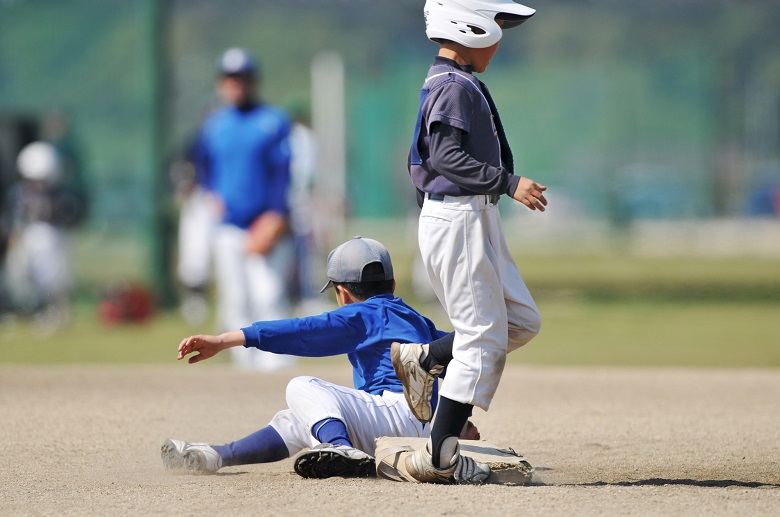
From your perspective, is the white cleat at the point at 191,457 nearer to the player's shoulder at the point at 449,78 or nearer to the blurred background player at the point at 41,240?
the player's shoulder at the point at 449,78

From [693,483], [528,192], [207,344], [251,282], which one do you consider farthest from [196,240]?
[528,192]

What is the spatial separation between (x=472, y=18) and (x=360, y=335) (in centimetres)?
130

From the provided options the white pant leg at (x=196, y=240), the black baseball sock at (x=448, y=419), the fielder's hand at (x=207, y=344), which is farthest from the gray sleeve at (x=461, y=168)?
the white pant leg at (x=196, y=240)

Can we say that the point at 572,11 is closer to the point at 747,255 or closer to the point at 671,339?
the point at 747,255

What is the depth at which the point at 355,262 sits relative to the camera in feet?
15.7

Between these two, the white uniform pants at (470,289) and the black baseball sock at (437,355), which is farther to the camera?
the black baseball sock at (437,355)

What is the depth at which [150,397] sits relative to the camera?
24.1ft

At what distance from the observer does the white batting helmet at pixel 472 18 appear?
4.40 metres

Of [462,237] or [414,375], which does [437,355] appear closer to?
[414,375]

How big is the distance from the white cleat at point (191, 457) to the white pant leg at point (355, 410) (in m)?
0.35

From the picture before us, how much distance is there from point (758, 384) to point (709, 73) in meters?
14.4

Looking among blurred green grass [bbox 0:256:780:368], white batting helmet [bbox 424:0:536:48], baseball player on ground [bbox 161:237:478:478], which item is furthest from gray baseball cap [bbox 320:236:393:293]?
blurred green grass [bbox 0:256:780:368]

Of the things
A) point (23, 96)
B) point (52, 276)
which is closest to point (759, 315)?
point (52, 276)

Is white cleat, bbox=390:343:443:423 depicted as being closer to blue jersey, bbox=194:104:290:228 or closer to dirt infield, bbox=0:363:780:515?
dirt infield, bbox=0:363:780:515
